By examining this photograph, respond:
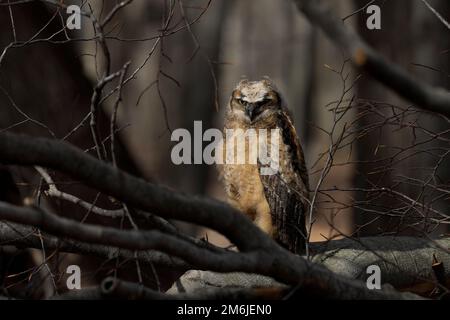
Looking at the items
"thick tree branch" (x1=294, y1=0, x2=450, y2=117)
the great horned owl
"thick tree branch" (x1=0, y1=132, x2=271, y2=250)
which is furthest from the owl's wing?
"thick tree branch" (x1=294, y1=0, x2=450, y2=117)

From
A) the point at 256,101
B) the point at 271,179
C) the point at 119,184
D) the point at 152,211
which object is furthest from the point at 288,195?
the point at 119,184

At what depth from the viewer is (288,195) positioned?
5.17 meters

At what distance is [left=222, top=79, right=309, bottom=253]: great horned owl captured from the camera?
5156 mm

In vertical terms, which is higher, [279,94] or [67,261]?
[279,94]

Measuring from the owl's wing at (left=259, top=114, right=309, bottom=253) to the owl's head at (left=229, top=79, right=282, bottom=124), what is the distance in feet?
0.52

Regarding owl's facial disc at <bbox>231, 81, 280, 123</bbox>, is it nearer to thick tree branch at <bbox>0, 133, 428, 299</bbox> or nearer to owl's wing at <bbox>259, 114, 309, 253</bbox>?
owl's wing at <bbox>259, 114, 309, 253</bbox>

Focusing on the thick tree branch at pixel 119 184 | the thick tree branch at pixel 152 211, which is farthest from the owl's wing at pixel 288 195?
the thick tree branch at pixel 119 184

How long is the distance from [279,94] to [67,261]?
213cm

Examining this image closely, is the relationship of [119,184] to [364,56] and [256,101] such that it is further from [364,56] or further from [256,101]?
[256,101]

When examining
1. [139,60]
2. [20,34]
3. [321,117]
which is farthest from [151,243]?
[321,117]

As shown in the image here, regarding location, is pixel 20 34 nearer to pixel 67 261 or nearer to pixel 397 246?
pixel 67 261

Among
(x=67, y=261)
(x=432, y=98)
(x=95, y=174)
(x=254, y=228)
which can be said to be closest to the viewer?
(x=432, y=98)

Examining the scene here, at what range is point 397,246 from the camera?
438 cm
